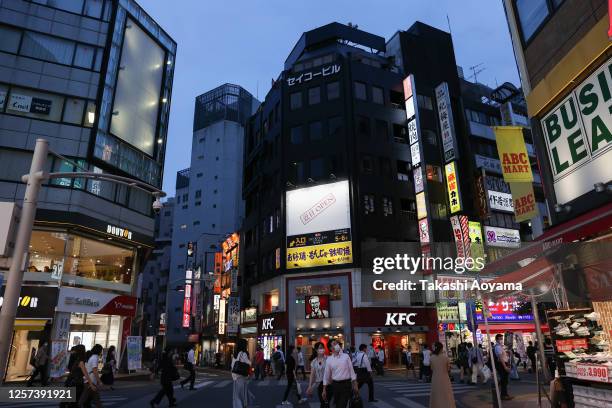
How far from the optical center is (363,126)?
37.4 metres

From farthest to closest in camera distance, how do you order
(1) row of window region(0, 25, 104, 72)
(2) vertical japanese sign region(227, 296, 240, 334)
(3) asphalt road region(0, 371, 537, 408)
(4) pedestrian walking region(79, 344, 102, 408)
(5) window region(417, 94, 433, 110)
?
(2) vertical japanese sign region(227, 296, 240, 334)
(5) window region(417, 94, 433, 110)
(1) row of window region(0, 25, 104, 72)
(3) asphalt road region(0, 371, 537, 408)
(4) pedestrian walking region(79, 344, 102, 408)

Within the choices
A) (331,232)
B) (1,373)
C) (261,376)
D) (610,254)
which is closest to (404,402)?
(610,254)

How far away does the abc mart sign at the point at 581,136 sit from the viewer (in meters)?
9.69

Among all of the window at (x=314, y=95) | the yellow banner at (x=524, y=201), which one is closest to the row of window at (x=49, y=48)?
the window at (x=314, y=95)

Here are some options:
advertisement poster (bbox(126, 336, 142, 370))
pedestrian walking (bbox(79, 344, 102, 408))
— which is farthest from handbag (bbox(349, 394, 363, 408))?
advertisement poster (bbox(126, 336, 142, 370))

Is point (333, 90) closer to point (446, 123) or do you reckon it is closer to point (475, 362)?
point (446, 123)

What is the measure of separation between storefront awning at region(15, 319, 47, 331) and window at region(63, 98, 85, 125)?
11.9 m

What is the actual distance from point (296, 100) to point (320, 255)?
14928 millimetres

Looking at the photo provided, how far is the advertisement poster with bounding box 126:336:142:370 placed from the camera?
76.0 ft

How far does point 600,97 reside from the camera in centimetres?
981

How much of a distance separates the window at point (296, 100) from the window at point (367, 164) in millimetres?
8085

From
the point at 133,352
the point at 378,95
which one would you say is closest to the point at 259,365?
the point at 133,352

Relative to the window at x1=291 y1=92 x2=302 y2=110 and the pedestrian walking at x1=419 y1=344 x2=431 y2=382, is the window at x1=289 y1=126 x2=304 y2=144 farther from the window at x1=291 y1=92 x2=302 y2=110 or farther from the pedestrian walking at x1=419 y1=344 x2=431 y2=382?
the pedestrian walking at x1=419 y1=344 x2=431 y2=382

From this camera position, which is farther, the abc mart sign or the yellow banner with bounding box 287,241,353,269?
the yellow banner with bounding box 287,241,353,269
